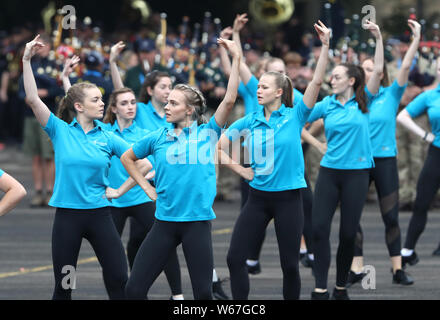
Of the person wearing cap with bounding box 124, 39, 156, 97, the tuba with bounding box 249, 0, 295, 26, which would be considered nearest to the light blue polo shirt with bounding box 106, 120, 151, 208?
the person wearing cap with bounding box 124, 39, 156, 97

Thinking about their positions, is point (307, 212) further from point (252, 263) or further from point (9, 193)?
point (9, 193)

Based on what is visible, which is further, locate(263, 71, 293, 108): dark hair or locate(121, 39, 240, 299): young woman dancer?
locate(263, 71, 293, 108): dark hair

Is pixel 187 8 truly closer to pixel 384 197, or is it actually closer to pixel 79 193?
pixel 384 197

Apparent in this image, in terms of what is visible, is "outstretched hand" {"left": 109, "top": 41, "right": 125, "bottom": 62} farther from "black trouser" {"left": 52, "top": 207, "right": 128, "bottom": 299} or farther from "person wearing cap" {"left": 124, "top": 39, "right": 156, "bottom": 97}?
"person wearing cap" {"left": 124, "top": 39, "right": 156, "bottom": 97}

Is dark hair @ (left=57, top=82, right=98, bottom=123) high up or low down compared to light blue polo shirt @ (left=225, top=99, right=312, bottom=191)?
up

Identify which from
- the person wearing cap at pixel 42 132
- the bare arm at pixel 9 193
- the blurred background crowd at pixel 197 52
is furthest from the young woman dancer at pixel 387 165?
the person wearing cap at pixel 42 132

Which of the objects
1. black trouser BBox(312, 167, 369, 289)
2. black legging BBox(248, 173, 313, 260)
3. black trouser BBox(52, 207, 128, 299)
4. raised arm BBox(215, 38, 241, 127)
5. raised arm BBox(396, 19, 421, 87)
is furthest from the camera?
black legging BBox(248, 173, 313, 260)

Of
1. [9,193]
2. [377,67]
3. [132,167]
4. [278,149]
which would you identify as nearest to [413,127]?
[377,67]

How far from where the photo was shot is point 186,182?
802 cm

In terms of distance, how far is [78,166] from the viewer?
8.37 meters

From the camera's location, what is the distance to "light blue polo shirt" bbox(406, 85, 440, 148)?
11.6m

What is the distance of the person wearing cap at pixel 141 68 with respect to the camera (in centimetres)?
1527

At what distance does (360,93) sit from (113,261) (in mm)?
2924
